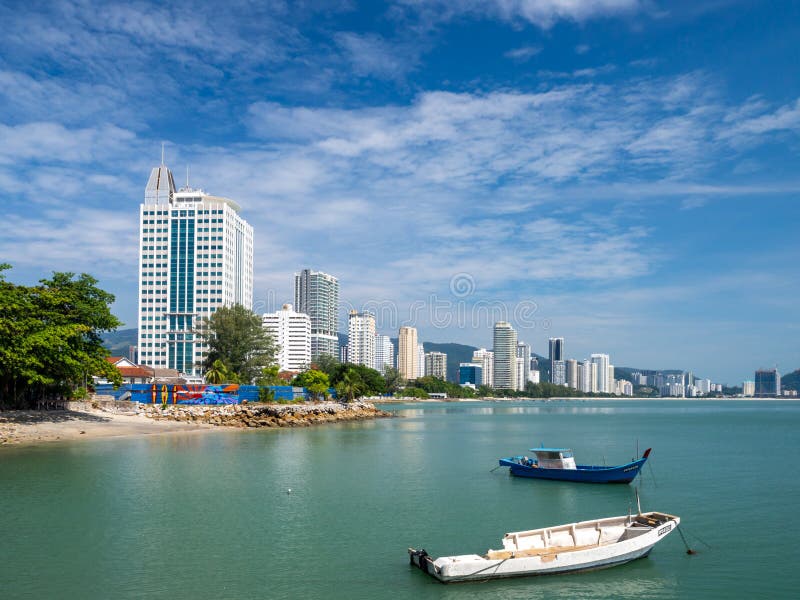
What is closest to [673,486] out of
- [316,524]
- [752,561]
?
[752,561]

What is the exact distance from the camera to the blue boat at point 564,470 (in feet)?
115

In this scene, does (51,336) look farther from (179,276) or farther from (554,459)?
(179,276)

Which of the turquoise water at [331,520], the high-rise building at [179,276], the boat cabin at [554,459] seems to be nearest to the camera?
the turquoise water at [331,520]

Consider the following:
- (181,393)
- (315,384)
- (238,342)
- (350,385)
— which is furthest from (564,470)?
(350,385)

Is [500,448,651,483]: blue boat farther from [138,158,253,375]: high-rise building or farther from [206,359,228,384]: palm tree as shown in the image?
[138,158,253,375]: high-rise building

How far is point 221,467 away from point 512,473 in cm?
1713

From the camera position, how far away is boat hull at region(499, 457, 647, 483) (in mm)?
34750

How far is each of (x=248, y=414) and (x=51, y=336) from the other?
2729 cm

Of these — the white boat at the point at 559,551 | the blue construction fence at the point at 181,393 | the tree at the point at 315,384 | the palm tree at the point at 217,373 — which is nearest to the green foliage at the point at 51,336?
the blue construction fence at the point at 181,393

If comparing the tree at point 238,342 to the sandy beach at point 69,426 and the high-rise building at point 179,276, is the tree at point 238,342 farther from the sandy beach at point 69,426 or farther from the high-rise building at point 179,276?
the high-rise building at point 179,276

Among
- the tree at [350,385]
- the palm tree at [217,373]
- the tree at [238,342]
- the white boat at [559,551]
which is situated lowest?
the tree at [350,385]

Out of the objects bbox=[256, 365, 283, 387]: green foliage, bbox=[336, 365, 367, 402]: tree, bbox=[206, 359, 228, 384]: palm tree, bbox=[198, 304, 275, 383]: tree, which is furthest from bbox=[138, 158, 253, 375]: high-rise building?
bbox=[206, 359, 228, 384]: palm tree

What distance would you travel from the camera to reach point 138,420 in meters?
62.9

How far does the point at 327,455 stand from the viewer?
4766 cm
